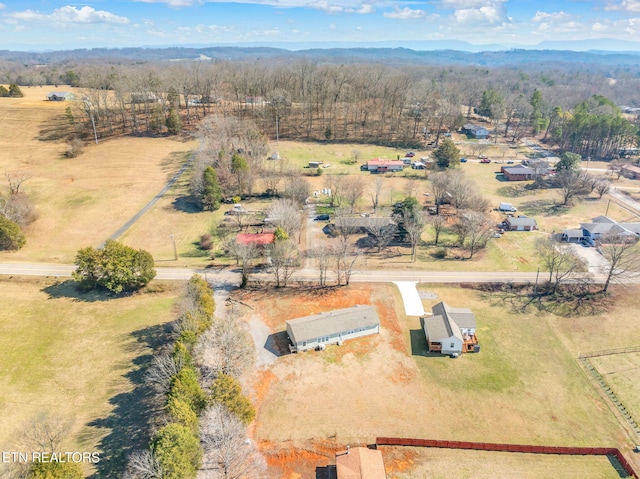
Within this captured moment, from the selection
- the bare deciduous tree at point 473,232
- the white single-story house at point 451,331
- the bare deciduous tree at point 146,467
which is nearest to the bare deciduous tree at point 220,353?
the bare deciduous tree at point 146,467

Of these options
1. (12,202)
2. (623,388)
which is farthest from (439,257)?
(12,202)

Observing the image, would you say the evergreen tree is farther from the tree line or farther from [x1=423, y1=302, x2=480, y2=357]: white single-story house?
the tree line

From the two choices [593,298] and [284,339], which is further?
[593,298]

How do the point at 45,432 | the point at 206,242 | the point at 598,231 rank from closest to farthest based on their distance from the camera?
1. the point at 45,432
2. the point at 206,242
3. the point at 598,231

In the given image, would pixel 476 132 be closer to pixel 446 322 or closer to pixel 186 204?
pixel 186 204

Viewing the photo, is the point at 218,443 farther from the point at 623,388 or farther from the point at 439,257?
the point at 439,257

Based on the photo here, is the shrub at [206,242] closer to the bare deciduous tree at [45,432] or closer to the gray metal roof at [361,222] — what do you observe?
the gray metal roof at [361,222]

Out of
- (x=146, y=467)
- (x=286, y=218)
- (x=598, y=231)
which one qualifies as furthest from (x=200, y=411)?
(x=598, y=231)
